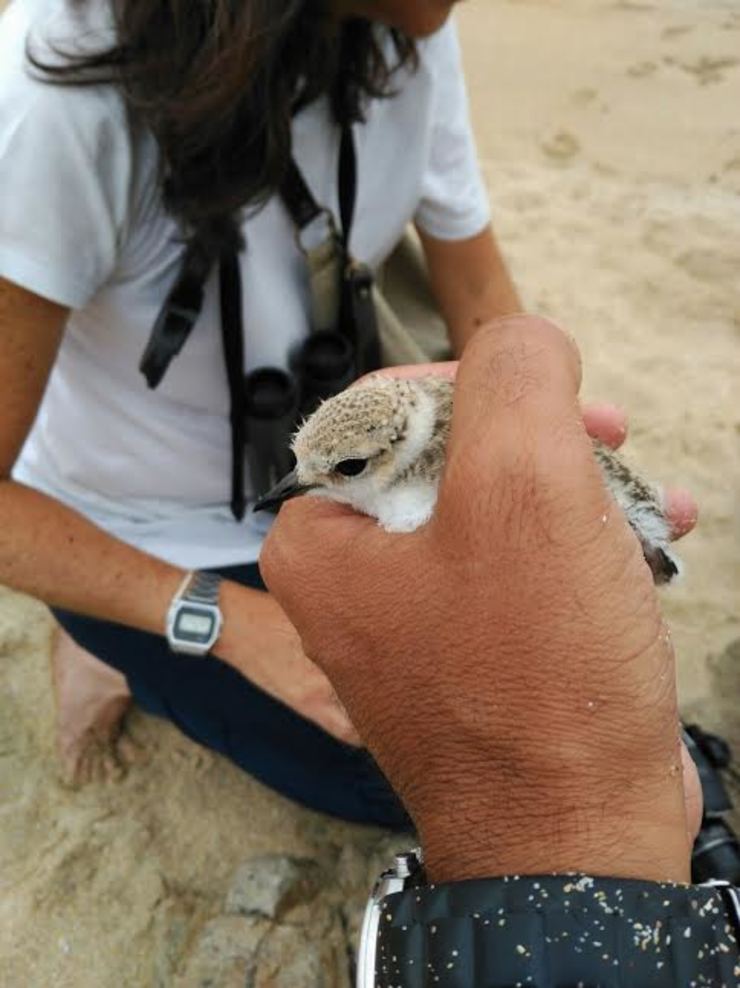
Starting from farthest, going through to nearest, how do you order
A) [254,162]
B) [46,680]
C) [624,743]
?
[46,680] < [254,162] < [624,743]

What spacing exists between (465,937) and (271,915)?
65.2 inches

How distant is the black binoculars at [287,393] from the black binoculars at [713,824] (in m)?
1.32

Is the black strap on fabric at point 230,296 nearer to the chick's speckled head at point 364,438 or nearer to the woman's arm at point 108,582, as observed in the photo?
the woman's arm at point 108,582

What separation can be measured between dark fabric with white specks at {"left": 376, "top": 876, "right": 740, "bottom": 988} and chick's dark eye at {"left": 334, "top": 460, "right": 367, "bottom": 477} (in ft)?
2.71

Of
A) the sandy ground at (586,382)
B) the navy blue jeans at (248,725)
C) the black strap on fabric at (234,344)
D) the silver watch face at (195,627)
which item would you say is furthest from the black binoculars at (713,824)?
the black strap on fabric at (234,344)

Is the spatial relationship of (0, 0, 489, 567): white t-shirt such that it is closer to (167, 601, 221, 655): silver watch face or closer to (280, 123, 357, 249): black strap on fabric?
(280, 123, 357, 249): black strap on fabric

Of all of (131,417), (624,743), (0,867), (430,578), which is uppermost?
(430,578)

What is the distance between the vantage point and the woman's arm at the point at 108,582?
2.40m

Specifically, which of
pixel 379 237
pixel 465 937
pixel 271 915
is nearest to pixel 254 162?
pixel 379 237

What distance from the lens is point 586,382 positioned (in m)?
4.37

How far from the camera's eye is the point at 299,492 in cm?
195

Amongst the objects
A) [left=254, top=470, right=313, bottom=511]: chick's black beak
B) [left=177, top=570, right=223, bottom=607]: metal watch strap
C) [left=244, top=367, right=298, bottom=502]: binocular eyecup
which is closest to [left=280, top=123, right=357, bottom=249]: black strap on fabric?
[left=244, top=367, right=298, bottom=502]: binocular eyecup

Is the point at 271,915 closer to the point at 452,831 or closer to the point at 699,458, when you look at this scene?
the point at 452,831

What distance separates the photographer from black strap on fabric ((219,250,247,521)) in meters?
2.30
